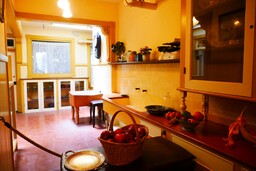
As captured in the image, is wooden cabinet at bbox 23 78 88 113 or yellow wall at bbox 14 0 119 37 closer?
yellow wall at bbox 14 0 119 37

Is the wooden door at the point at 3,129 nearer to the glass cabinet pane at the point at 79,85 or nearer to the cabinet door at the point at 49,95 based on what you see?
the cabinet door at the point at 49,95

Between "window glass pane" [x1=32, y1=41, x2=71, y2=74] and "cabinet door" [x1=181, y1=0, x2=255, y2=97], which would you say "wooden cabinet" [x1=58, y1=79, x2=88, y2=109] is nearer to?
"window glass pane" [x1=32, y1=41, x2=71, y2=74]

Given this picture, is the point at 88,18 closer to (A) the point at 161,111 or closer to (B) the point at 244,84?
(A) the point at 161,111

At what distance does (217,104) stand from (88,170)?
121 cm

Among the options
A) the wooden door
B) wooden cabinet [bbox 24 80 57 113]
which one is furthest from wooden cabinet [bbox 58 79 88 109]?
the wooden door

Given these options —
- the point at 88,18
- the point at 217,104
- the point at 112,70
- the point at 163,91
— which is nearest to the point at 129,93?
the point at 112,70

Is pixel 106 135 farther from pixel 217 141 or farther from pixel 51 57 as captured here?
pixel 51 57

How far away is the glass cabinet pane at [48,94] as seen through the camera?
612cm

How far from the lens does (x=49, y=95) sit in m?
6.21

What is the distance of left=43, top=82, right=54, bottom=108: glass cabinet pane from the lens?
6119 mm

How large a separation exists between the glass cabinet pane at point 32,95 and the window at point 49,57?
0.36 m

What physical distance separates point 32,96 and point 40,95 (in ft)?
0.99

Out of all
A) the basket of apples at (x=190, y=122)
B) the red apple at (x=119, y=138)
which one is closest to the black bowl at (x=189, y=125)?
the basket of apples at (x=190, y=122)

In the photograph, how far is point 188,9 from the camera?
5.13ft
